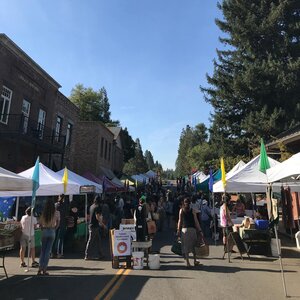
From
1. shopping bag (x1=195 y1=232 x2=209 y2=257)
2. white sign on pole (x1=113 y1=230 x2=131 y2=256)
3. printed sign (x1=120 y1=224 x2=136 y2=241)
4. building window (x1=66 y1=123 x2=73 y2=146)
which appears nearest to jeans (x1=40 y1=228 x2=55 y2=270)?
white sign on pole (x1=113 y1=230 x2=131 y2=256)

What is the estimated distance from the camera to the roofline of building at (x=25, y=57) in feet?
63.0

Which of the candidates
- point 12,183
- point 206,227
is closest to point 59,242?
point 12,183

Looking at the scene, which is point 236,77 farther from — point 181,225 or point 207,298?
point 207,298

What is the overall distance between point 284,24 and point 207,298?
96.5ft

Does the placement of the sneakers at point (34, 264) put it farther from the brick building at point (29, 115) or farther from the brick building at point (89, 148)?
the brick building at point (89, 148)

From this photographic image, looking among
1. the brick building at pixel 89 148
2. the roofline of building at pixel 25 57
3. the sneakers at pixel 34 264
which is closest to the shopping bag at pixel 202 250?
the sneakers at pixel 34 264

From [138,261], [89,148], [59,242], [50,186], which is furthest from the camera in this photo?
[89,148]

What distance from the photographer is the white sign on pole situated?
9.59 metres

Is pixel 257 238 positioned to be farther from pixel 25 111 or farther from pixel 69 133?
pixel 69 133

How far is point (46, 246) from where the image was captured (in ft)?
29.2

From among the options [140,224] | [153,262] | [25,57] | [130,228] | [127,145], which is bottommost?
[153,262]

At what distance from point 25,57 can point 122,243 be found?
1591 cm

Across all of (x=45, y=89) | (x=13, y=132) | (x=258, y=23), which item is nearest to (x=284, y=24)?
(x=258, y=23)

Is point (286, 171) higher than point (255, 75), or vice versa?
point (255, 75)
